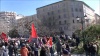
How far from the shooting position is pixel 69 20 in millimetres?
94125

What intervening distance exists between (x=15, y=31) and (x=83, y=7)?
4057cm

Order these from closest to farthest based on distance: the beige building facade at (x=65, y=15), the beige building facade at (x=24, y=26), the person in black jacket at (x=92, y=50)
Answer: the person in black jacket at (x=92, y=50), the beige building facade at (x=24, y=26), the beige building facade at (x=65, y=15)

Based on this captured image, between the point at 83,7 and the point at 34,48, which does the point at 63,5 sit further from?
the point at 34,48

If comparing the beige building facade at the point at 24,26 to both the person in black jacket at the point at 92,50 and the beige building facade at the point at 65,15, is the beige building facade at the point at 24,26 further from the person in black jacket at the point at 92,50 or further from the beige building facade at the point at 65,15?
the person in black jacket at the point at 92,50

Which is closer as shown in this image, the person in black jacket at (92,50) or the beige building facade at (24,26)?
the person in black jacket at (92,50)

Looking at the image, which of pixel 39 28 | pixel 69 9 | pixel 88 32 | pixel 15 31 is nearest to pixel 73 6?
pixel 69 9

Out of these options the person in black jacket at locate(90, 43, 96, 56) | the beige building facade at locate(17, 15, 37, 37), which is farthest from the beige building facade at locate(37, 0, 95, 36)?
the person in black jacket at locate(90, 43, 96, 56)

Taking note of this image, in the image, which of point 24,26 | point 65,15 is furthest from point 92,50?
point 65,15

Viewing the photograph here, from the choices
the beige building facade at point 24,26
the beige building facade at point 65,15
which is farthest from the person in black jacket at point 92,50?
the beige building facade at point 65,15

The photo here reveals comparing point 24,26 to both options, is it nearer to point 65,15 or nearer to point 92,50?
point 65,15

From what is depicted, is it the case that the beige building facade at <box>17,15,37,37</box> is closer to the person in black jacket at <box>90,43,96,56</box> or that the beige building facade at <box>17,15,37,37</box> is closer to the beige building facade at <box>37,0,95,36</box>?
the beige building facade at <box>37,0,95,36</box>

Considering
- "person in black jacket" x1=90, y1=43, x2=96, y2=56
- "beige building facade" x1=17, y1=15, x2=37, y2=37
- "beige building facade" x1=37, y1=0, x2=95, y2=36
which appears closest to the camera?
"person in black jacket" x1=90, y1=43, x2=96, y2=56

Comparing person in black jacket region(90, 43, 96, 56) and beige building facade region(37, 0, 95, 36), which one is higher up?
beige building facade region(37, 0, 95, 36)

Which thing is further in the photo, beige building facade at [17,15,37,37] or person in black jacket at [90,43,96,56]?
beige building facade at [17,15,37,37]
